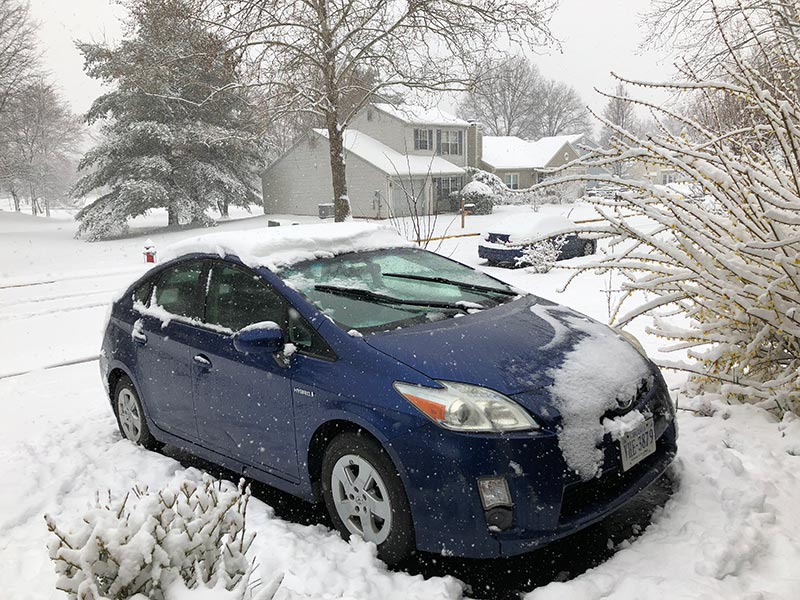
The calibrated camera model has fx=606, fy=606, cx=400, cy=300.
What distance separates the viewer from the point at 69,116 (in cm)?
6006

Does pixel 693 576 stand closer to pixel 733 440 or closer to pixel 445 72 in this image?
pixel 733 440

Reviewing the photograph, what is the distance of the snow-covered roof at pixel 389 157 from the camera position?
35.1m

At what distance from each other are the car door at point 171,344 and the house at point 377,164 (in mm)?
29913

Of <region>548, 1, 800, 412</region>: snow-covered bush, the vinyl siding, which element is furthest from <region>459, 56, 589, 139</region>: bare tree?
<region>548, 1, 800, 412</region>: snow-covered bush

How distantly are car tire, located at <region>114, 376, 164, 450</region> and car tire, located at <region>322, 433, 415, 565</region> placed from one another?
Result: 2.10 m

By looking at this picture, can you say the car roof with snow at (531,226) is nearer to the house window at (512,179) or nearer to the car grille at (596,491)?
the car grille at (596,491)

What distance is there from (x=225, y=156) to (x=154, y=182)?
4.55 meters

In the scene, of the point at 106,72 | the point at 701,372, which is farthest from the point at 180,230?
the point at 701,372

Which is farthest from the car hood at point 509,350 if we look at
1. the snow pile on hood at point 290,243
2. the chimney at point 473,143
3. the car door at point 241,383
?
the chimney at point 473,143

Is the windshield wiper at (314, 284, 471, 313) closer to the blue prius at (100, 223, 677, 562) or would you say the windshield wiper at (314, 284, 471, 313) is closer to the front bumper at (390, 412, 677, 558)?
the blue prius at (100, 223, 677, 562)

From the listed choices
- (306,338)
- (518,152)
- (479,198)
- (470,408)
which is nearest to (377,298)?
(306,338)

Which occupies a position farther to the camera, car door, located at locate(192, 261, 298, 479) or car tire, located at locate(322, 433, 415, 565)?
car door, located at locate(192, 261, 298, 479)

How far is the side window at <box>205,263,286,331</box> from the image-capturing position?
3.65m

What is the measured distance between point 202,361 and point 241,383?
17.3 inches
